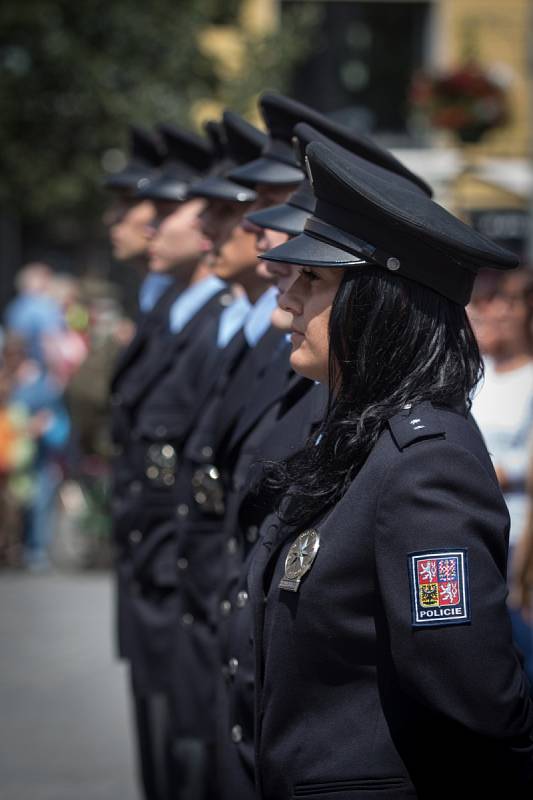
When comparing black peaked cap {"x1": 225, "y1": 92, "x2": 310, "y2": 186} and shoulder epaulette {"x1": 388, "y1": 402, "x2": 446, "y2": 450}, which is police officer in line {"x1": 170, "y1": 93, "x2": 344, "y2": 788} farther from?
shoulder epaulette {"x1": 388, "y1": 402, "x2": 446, "y2": 450}

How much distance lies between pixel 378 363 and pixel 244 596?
78 centimetres

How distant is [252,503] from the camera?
2.92 metres

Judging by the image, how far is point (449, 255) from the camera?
2266 mm

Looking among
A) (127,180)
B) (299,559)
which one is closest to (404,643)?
(299,559)

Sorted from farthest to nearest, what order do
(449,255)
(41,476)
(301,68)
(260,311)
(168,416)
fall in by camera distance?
(301,68)
(41,476)
(168,416)
(260,311)
(449,255)

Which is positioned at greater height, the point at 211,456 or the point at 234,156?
the point at 234,156

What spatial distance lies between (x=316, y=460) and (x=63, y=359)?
887 cm

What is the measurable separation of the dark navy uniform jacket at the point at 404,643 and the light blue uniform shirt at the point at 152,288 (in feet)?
11.1

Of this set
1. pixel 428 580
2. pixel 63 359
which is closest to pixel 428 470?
pixel 428 580

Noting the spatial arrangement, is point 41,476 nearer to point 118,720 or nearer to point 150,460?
point 118,720

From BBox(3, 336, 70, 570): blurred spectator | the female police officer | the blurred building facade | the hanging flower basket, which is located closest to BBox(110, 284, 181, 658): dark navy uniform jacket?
the female police officer

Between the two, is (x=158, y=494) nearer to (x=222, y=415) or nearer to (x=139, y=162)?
(x=222, y=415)

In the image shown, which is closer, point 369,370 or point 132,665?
point 369,370

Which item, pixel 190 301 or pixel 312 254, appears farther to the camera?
pixel 190 301
